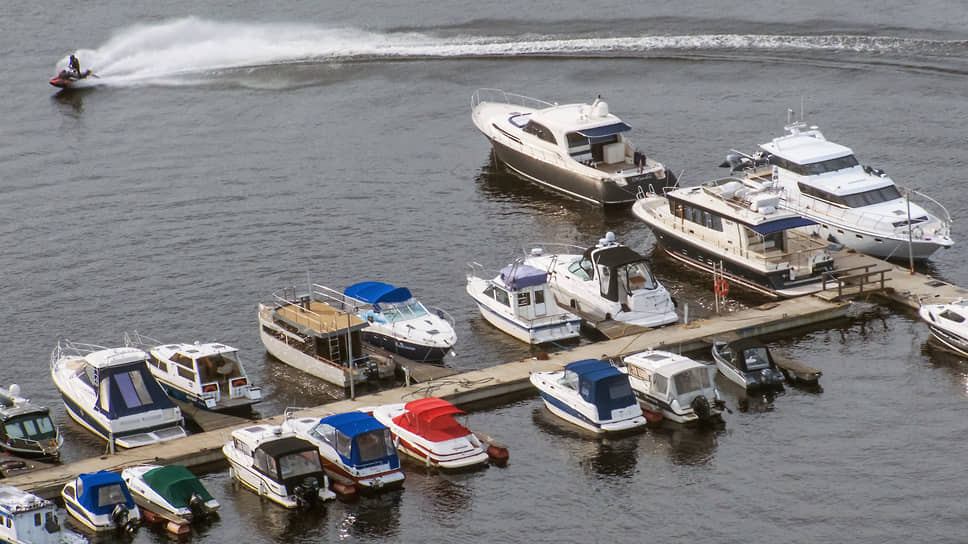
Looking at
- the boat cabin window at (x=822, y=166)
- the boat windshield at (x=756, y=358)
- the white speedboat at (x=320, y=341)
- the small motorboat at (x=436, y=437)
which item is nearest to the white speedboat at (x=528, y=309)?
the white speedboat at (x=320, y=341)

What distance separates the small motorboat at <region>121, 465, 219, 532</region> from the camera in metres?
43.4

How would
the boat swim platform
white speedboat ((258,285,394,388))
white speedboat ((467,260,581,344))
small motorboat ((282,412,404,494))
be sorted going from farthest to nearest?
1. white speedboat ((467,260,581,344))
2. white speedboat ((258,285,394,388))
3. the boat swim platform
4. small motorboat ((282,412,404,494))

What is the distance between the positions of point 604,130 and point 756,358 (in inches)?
1022

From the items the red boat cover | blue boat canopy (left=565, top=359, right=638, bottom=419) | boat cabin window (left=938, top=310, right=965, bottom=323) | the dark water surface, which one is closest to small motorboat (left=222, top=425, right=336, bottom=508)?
the dark water surface

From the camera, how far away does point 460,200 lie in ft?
249

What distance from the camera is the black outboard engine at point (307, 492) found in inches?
1736

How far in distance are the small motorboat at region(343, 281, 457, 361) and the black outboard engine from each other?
39.2ft

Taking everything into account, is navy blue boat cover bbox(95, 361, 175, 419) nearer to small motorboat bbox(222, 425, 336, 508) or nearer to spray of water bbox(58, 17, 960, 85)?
small motorboat bbox(222, 425, 336, 508)

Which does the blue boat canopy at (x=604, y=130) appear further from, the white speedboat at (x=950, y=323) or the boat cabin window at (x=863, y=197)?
the white speedboat at (x=950, y=323)

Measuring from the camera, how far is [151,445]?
48.2 metres

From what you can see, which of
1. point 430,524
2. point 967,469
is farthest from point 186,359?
point 967,469

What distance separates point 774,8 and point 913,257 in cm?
4447

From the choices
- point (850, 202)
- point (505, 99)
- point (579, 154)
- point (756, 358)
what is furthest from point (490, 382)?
point (505, 99)

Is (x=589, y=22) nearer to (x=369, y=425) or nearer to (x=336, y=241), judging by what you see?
(x=336, y=241)
